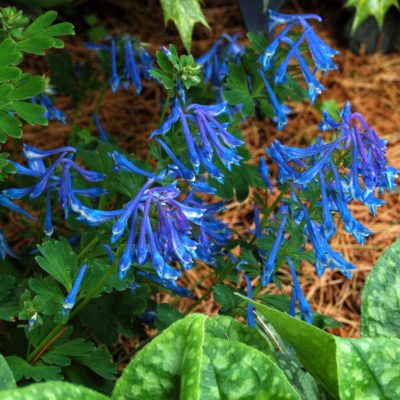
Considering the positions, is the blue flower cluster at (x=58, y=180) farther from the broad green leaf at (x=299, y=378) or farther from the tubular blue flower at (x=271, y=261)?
the broad green leaf at (x=299, y=378)

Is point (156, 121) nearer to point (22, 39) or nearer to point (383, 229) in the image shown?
point (383, 229)

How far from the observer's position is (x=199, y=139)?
56.4 inches

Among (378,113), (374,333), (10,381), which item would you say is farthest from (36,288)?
(378,113)

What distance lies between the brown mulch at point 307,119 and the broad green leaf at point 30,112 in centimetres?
95

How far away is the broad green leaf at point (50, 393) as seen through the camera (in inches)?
37.6

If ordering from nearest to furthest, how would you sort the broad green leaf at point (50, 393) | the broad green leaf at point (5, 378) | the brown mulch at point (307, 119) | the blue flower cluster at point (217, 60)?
the broad green leaf at point (50, 393) → the broad green leaf at point (5, 378) → the blue flower cluster at point (217, 60) → the brown mulch at point (307, 119)

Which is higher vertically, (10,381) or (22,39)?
(22,39)

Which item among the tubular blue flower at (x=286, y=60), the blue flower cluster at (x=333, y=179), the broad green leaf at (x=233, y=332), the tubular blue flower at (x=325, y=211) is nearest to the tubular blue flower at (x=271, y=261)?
the blue flower cluster at (x=333, y=179)

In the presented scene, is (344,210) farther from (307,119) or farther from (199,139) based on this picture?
(307,119)

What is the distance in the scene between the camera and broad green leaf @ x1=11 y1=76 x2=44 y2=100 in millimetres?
1427

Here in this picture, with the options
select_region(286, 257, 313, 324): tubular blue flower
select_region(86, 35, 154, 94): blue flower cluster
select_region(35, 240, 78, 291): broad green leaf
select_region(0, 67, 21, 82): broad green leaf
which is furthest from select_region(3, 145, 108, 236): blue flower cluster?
select_region(286, 257, 313, 324): tubular blue flower

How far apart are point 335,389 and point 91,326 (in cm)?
56

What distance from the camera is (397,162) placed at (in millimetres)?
2717

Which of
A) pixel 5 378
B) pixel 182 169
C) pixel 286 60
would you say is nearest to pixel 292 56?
pixel 286 60
